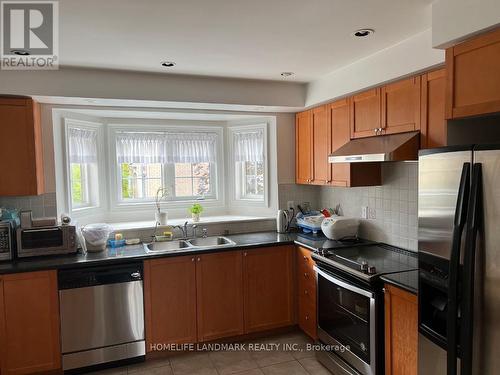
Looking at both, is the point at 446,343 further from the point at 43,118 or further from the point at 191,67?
the point at 43,118

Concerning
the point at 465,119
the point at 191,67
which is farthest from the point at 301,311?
the point at 191,67

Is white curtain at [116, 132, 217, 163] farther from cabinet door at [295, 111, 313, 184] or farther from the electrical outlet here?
the electrical outlet

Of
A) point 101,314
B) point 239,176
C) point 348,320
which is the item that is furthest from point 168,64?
point 348,320

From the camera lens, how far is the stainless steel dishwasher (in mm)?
2701

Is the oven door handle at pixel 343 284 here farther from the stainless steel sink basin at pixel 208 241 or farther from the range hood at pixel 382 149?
the stainless steel sink basin at pixel 208 241

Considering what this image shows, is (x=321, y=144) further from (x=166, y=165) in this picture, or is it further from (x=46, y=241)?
(x=46, y=241)

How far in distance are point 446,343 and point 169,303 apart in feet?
6.95

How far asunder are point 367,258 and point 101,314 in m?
2.12

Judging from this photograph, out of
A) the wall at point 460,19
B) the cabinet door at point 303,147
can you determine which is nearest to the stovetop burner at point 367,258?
the cabinet door at point 303,147

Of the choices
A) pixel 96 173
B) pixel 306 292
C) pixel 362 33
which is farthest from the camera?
pixel 96 173

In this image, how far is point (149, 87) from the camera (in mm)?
3035

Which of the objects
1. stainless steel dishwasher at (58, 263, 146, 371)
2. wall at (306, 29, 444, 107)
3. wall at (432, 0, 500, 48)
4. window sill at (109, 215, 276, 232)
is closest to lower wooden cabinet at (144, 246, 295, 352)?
stainless steel dishwasher at (58, 263, 146, 371)

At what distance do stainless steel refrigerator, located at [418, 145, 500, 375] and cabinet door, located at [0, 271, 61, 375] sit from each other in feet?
8.52

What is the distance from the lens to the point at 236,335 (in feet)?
10.5
